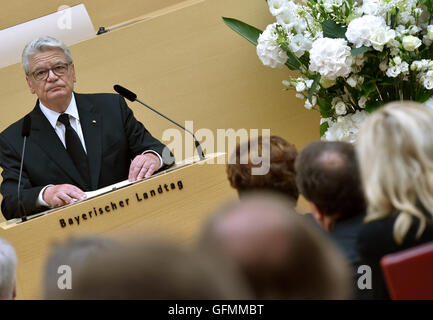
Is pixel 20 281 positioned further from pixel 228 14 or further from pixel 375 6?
pixel 228 14

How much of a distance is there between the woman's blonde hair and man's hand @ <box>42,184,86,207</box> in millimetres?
1610

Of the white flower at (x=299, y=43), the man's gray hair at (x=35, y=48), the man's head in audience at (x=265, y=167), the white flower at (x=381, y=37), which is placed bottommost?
the man's head in audience at (x=265, y=167)

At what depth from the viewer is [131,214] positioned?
2867 mm

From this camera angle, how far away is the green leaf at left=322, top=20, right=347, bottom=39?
337 cm

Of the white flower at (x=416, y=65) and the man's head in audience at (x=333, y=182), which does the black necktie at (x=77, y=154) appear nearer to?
the white flower at (x=416, y=65)

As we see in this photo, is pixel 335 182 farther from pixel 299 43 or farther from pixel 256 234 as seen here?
pixel 299 43

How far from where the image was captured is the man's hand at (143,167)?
315 centimetres

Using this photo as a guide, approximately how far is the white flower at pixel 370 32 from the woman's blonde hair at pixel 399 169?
1.59 meters

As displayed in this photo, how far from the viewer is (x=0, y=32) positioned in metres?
4.17

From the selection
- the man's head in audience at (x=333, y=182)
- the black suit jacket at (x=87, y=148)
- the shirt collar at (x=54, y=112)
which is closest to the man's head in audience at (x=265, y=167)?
the man's head in audience at (x=333, y=182)

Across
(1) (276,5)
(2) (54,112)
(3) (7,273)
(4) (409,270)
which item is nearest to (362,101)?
(1) (276,5)

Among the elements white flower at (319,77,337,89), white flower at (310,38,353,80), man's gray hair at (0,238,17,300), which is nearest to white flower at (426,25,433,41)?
white flower at (310,38,353,80)

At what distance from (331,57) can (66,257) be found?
2338 millimetres
